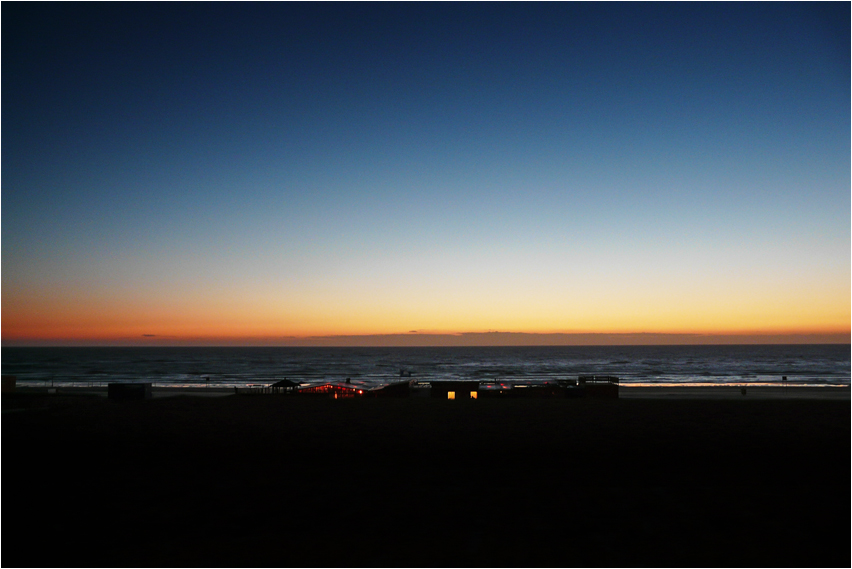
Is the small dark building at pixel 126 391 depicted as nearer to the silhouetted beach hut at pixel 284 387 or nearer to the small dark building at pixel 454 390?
the silhouetted beach hut at pixel 284 387

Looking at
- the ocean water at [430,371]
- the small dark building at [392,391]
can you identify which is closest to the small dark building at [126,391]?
the small dark building at [392,391]

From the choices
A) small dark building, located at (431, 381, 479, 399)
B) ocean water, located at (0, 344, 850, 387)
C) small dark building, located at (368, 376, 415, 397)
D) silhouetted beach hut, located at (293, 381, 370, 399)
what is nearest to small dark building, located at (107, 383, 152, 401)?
silhouetted beach hut, located at (293, 381, 370, 399)

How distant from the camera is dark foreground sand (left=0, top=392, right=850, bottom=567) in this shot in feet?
19.2

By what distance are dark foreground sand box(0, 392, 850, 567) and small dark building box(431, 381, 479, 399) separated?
12.7m

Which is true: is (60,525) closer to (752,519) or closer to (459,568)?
(459,568)

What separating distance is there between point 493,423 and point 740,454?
7.05 m

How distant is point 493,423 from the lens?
53.5 feet

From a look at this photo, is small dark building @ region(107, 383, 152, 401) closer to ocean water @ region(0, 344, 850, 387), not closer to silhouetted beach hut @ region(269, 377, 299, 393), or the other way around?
silhouetted beach hut @ region(269, 377, 299, 393)

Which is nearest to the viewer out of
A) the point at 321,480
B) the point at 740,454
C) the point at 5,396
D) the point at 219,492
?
the point at 219,492

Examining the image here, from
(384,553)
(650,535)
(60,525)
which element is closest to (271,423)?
(60,525)

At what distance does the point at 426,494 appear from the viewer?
26.3 feet

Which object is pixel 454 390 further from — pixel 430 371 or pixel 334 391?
pixel 430 371

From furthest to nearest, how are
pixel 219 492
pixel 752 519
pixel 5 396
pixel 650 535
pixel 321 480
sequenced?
pixel 5 396 < pixel 321 480 < pixel 219 492 < pixel 752 519 < pixel 650 535

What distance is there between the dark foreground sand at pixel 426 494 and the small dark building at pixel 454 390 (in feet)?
41.6
